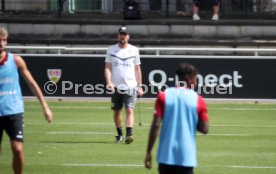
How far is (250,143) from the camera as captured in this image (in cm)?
1645

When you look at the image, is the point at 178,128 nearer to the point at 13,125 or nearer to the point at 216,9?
the point at 13,125

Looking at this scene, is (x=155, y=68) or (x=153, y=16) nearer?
(x=155, y=68)

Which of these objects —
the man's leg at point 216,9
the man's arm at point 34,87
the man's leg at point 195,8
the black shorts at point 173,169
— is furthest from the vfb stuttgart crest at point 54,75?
the black shorts at point 173,169

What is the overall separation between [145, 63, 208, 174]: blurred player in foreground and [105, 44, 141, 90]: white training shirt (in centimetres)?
Answer: 734

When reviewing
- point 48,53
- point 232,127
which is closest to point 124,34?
point 232,127

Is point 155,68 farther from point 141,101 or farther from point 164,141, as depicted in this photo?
point 164,141

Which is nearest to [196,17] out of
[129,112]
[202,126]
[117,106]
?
[117,106]

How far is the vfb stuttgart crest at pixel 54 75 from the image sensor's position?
25059mm

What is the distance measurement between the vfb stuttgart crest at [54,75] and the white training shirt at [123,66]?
28.8 ft

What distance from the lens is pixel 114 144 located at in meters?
16.3

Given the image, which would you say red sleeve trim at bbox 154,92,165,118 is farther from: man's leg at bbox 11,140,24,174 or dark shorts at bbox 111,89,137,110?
dark shorts at bbox 111,89,137,110

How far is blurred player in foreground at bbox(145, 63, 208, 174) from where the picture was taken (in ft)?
29.0

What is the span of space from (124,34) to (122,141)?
6.80 feet

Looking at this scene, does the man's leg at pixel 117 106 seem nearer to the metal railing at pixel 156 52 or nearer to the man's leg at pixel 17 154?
the man's leg at pixel 17 154
